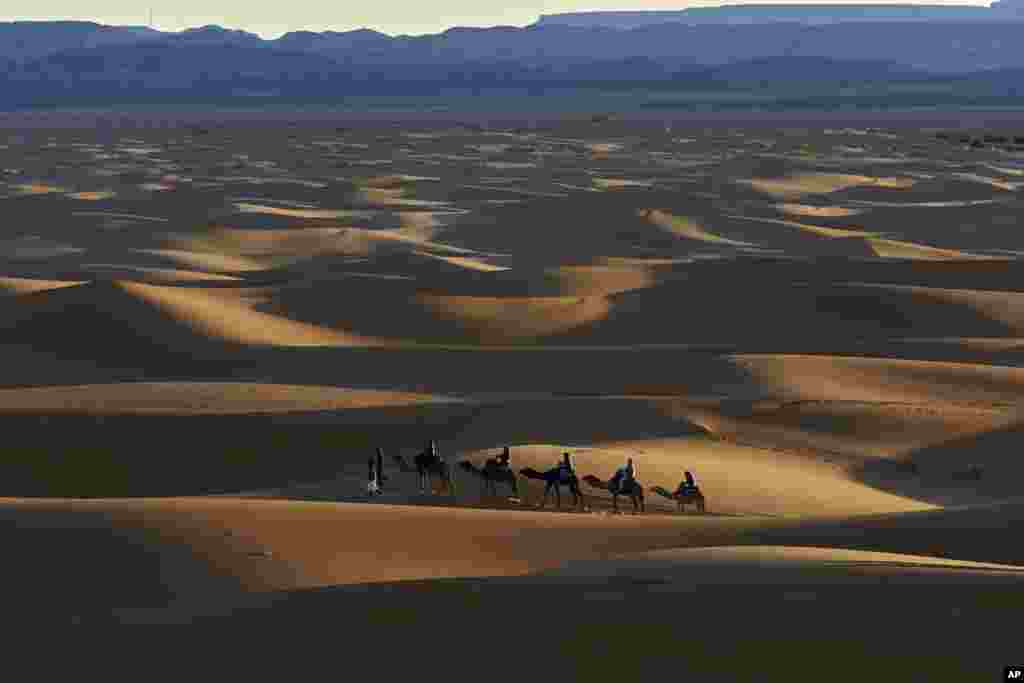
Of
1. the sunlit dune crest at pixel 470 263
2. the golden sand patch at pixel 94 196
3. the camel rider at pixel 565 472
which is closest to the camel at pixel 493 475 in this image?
the camel rider at pixel 565 472

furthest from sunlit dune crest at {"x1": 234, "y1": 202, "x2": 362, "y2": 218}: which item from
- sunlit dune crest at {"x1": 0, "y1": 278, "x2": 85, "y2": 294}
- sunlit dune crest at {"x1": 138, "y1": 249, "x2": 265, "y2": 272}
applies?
sunlit dune crest at {"x1": 0, "y1": 278, "x2": 85, "y2": 294}

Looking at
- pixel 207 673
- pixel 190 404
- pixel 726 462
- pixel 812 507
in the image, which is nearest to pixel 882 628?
pixel 207 673

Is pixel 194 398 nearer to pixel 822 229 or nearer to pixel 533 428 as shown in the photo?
pixel 533 428

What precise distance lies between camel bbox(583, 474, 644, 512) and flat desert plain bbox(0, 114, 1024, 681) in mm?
130

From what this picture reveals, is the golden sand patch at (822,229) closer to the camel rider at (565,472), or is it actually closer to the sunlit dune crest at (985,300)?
the sunlit dune crest at (985,300)

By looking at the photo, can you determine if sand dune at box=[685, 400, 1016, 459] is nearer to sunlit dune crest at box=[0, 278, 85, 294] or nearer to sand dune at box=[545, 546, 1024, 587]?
sand dune at box=[545, 546, 1024, 587]

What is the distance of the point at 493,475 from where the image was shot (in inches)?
361

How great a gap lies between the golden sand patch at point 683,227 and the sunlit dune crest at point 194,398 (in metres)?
16.6

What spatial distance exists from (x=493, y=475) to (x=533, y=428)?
2.84 metres

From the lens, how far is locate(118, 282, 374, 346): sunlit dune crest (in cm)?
1750

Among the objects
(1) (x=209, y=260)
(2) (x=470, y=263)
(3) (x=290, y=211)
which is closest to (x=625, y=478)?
(2) (x=470, y=263)

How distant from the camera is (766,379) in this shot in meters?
14.5

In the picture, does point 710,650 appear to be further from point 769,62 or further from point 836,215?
point 769,62

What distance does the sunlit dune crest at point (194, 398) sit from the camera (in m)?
12.7
